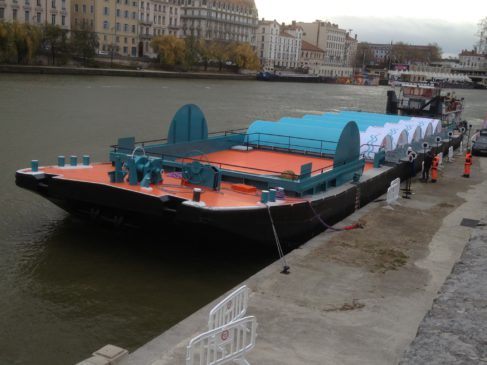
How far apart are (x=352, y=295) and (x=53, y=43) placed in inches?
3157

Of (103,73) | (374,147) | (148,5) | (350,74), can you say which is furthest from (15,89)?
(350,74)

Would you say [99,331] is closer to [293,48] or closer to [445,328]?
[445,328]

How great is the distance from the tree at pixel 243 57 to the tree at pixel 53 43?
4316cm

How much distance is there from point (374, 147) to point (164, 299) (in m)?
10.2

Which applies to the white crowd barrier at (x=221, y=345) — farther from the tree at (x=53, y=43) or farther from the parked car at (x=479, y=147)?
the tree at (x=53, y=43)

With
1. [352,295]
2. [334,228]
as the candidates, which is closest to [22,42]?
[334,228]

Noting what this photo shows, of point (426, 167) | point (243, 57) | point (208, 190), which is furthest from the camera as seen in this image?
point (243, 57)

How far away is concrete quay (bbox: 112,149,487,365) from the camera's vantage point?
6.68 metres

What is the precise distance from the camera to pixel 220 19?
144 metres

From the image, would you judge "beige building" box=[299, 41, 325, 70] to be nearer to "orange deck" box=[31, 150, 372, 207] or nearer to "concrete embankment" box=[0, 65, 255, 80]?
"concrete embankment" box=[0, 65, 255, 80]

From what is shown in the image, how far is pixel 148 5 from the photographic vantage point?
361 ft

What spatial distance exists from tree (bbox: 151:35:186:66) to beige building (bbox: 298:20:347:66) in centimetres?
9683

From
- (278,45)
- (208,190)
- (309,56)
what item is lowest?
(208,190)

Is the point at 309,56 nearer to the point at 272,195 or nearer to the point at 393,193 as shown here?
the point at 393,193
